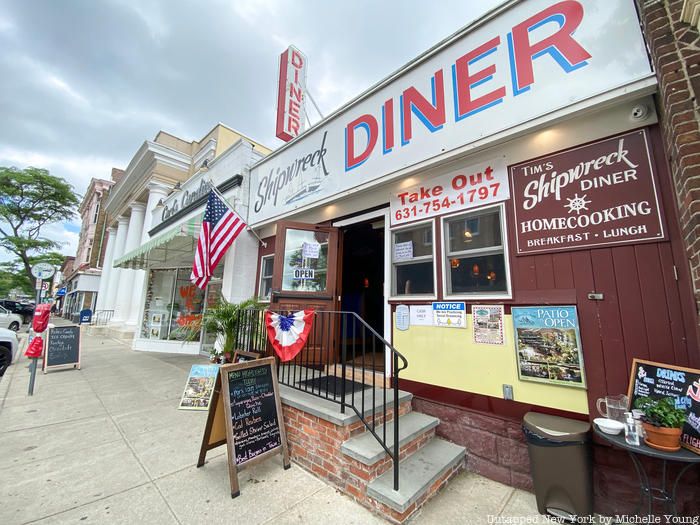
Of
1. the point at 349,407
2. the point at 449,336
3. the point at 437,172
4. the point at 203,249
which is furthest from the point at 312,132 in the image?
the point at 349,407

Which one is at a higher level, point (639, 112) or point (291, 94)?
point (291, 94)

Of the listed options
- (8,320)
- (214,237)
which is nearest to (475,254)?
(214,237)

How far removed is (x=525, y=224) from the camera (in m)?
2.97

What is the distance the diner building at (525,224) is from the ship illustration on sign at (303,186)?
939 millimetres

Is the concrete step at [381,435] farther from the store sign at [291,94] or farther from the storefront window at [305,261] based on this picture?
the store sign at [291,94]

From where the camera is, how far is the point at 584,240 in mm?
2615

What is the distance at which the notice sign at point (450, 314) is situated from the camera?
3.26m

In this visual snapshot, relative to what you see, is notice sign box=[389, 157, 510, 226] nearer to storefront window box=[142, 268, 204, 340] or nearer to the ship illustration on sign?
the ship illustration on sign

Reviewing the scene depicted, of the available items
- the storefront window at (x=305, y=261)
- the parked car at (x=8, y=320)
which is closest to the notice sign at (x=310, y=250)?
the storefront window at (x=305, y=261)

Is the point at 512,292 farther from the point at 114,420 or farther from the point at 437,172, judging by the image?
the point at 114,420

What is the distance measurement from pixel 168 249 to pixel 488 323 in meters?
8.44

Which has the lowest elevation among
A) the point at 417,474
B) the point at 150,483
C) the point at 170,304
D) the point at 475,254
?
the point at 150,483

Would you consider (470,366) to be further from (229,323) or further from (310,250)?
(229,323)

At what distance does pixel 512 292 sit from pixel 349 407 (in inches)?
79.6
